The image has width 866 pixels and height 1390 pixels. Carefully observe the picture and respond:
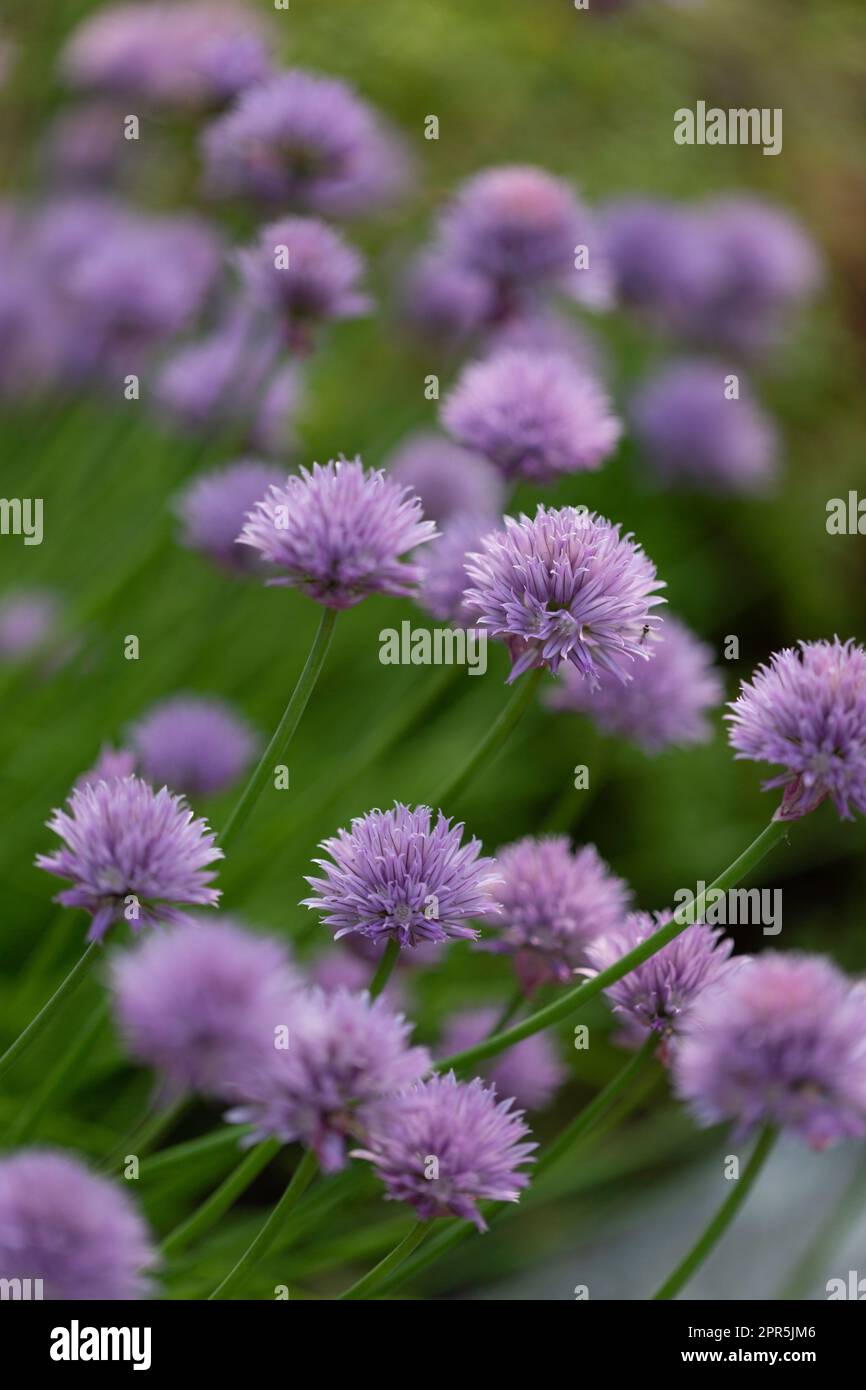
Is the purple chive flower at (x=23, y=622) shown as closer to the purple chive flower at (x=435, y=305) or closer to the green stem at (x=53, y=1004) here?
the purple chive flower at (x=435, y=305)

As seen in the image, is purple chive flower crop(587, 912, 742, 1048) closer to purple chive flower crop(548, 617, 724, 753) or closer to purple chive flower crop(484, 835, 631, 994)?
purple chive flower crop(484, 835, 631, 994)

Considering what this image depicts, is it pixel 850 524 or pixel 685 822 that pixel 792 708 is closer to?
pixel 685 822

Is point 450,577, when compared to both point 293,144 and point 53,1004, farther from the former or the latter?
point 293,144

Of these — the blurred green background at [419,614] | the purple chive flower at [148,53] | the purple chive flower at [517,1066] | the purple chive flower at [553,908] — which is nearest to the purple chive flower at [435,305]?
the blurred green background at [419,614]

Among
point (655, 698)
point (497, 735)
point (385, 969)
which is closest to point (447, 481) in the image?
point (655, 698)

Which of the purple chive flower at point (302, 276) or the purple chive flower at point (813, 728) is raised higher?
the purple chive flower at point (302, 276)

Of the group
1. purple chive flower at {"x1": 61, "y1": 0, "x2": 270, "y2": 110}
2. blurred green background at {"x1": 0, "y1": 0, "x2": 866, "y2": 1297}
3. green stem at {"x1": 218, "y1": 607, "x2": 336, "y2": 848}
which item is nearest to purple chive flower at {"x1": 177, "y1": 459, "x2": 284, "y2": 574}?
blurred green background at {"x1": 0, "y1": 0, "x2": 866, "y2": 1297}

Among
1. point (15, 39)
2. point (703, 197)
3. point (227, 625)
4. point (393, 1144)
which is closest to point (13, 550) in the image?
point (227, 625)
